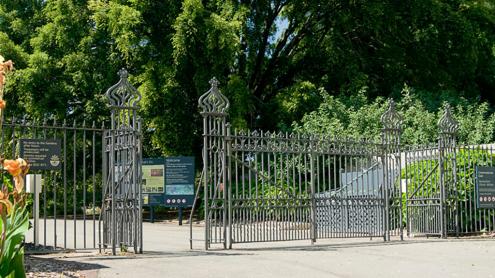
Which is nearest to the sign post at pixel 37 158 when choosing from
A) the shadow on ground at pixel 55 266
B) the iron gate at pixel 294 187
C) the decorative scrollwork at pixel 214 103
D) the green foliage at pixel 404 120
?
the shadow on ground at pixel 55 266

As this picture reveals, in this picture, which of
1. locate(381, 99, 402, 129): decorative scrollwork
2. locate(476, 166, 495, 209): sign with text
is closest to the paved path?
locate(476, 166, 495, 209): sign with text

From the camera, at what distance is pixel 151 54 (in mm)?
26266

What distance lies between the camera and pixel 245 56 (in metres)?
28.6

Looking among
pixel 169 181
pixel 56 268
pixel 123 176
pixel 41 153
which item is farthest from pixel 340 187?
pixel 169 181

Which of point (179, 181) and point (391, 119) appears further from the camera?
point (179, 181)

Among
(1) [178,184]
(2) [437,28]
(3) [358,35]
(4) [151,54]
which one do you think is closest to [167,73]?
(4) [151,54]

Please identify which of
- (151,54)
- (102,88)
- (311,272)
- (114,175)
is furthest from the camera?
(102,88)

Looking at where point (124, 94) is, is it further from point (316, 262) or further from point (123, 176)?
point (316, 262)

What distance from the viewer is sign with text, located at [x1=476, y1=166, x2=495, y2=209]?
55.4 feet

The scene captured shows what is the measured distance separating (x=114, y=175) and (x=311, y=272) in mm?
4585

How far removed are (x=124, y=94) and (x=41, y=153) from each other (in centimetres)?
204

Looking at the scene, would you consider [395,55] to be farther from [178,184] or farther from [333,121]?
[178,184]

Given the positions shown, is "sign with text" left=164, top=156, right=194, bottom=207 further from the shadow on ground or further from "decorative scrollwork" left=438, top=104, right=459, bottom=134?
the shadow on ground

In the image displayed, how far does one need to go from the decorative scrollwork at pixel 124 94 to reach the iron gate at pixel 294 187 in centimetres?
142
